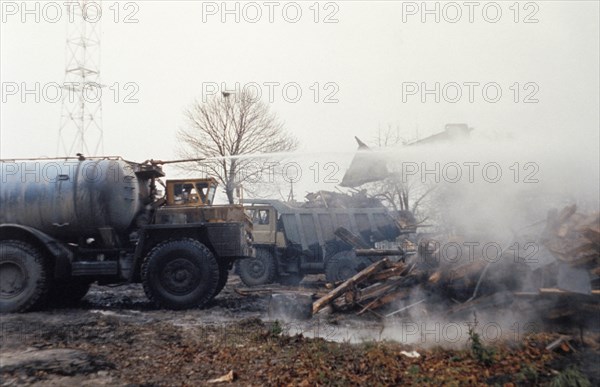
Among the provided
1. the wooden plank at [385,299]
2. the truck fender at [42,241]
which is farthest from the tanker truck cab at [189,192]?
the wooden plank at [385,299]

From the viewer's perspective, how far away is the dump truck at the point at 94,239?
998 centimetres

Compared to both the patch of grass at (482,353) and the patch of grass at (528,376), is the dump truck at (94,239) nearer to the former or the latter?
the patch of grass at (482,353)

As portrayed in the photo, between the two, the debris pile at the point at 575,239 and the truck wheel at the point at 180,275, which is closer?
the debris pile at the point at 575,239

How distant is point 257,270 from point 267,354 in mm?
9353

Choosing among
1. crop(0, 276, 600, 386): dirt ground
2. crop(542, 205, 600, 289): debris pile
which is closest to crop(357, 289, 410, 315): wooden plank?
crop(0, 276, 600, 386): dirt ground

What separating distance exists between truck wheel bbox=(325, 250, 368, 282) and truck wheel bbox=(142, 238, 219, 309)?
18.0 feet

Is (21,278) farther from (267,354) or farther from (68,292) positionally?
(267,354)

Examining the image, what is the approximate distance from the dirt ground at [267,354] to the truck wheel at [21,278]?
28.8 inches

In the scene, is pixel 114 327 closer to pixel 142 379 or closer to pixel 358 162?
pixel 142 379

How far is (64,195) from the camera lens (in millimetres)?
10375

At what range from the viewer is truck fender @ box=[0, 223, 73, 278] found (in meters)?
10.1

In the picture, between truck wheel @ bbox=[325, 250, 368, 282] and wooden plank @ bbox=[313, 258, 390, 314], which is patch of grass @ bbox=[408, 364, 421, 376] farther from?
truck wheel @ bbox=[325, 250, 368, 282]

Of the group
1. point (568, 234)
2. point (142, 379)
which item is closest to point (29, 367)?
point (142, 379)

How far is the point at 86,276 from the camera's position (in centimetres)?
1045
